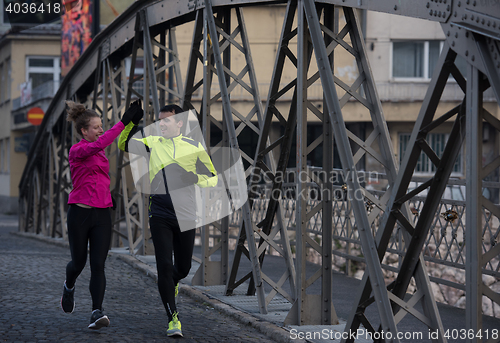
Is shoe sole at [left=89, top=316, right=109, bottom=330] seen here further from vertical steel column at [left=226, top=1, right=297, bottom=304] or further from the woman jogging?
vertical steel column at [left=226, top=1, right=297, bottom=304]

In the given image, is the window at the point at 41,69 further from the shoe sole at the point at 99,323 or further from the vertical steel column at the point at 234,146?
the shoe sole at the point at 99,323

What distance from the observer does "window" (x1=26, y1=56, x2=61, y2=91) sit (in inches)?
1382

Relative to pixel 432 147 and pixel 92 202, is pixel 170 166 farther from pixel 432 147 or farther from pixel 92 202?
pixel 432 147

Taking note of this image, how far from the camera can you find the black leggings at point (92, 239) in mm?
5703

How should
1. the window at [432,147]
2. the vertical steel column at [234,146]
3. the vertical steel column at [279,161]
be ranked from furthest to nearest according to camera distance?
1. the window at [432,147]
2. the vertical steel column at [234,146]
3. the vertical steel column at [279,161]

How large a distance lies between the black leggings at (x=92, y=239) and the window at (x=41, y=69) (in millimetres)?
31108

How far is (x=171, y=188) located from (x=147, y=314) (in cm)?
152

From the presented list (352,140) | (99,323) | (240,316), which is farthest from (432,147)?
(99,323)

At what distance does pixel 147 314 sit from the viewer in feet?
21.4

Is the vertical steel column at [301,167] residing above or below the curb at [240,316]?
above

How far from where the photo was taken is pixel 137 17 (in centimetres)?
1058

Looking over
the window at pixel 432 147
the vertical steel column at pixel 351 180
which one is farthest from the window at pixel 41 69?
the vertical steel column at pixel 351 180

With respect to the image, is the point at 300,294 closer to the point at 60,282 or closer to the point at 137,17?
the point at 60,282

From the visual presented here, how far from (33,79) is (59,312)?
31066 millimetres
